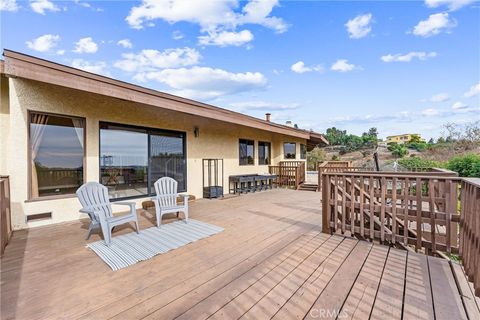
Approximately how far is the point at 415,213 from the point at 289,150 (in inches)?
335

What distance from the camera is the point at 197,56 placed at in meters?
11.7

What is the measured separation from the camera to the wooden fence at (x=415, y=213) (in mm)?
2094

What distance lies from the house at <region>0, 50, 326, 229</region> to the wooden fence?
12.1 ft

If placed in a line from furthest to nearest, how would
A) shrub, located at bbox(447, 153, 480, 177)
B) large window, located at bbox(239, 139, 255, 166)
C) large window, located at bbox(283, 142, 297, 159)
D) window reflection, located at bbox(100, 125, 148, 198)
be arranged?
large window, located at bbox(283, 142, 297, 159)
large window, located at bbox(239, 139, 255, 166)
shrub, located at bbox(447, 153, 480, 177)
window reflection, located at bbox(100, 125, 148, 198)

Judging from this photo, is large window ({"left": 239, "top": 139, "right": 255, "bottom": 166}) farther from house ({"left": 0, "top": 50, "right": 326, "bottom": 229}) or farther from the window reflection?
the window reflection

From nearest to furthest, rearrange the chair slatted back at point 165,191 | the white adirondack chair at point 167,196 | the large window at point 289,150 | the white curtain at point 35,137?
the white curtain at point 35,137 < the white adirondack chair at point 167,196 < the chair slatted back at point 165,191 < the large window at point 289,150

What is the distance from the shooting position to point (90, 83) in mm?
3693

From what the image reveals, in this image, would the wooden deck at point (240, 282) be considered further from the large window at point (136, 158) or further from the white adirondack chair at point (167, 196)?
the large window at point (136, 158)

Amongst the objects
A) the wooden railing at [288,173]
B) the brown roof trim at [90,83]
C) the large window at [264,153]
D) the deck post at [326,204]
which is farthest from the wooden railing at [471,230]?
the large window at [264,153]

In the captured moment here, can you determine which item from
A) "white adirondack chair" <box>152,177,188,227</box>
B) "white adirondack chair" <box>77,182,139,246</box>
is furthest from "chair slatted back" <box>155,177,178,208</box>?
"white adirondack chair" <box>77,182,139,246</box>

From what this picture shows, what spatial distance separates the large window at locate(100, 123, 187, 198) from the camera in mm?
4883

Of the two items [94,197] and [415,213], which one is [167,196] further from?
[415,213]

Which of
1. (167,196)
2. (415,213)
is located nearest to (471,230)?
(415,213)

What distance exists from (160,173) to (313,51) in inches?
349
